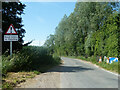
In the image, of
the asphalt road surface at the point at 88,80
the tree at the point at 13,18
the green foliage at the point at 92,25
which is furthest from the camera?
the green foliage at the point at 92,25

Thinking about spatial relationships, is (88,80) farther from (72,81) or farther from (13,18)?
(13,18)

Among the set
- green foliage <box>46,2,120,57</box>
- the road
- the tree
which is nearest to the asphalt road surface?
the road

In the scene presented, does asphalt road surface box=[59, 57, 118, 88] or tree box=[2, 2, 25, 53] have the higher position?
tree box=[2, 2, 25, 53]

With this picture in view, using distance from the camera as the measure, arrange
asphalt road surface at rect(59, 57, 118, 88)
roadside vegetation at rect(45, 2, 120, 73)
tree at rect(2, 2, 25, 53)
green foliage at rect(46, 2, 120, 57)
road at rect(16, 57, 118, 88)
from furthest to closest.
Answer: green foliage at rect(46, 2, 120, 57)
roadside vegetation at rect(45, 2, 120, 73)
tree at rect(2, 2, 25, 53)
asphalt road surface at rect(59, 57, 118, 88)
road at rect(16, 57, 118, 88)

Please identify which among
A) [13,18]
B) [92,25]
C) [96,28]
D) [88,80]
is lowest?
[88,80]

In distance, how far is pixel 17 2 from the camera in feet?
42.0

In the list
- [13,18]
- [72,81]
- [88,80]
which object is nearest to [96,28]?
[13,18]

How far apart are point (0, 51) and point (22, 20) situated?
359 cm

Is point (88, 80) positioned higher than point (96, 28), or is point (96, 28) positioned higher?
point (96, 28)

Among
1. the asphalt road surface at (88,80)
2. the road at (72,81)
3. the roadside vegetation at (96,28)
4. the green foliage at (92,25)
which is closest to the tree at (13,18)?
the road at (72,81)

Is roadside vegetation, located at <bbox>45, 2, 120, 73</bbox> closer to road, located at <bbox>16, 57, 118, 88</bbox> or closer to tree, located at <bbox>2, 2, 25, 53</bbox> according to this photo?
road, located at <bbox>16, 57, 118, 88</bbox>

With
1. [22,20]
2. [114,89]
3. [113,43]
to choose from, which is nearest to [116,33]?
[113,43]

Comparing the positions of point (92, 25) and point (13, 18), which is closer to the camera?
point (13, 18)

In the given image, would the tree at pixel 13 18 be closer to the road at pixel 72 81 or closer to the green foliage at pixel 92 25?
the road at pixel 72 81
